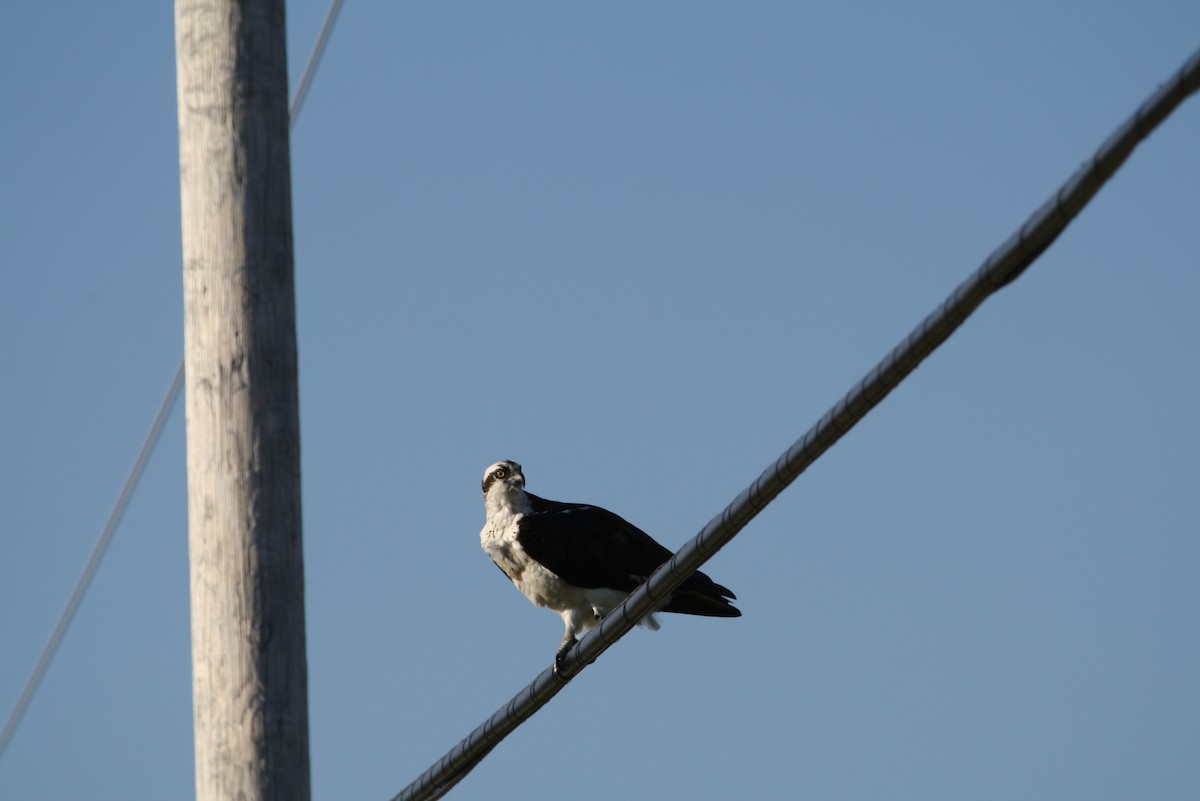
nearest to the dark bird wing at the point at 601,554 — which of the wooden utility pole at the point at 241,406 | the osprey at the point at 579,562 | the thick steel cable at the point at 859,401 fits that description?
the osprey at the point at 579,562

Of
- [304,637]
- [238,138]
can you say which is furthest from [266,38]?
[304,637]

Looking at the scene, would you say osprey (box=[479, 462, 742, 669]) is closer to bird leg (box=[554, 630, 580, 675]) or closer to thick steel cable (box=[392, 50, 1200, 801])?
bird leg (box=[554, 630, 580, 675])

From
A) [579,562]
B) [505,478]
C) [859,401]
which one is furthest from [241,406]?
[505,478]

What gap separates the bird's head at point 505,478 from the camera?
8.97 meters

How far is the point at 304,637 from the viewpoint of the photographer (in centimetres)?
403

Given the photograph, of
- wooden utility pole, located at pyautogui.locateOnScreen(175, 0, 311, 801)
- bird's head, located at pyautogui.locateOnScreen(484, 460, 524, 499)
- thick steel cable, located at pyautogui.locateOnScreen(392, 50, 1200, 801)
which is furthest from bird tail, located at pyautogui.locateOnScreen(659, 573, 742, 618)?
wooden utility pole, located at pyautogui.locateOnScreen(175, 0, 311, 801)

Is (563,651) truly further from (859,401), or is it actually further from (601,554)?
(859,401)

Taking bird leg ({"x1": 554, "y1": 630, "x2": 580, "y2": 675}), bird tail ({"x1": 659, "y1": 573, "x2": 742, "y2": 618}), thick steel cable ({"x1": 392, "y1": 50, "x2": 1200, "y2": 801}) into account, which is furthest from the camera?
bird tail ({"x1": 659, "y1": 573, "x2": 742, "y2": 618})

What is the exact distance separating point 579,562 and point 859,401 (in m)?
4.93

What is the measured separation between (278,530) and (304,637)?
10.4 inches

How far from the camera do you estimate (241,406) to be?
4016 mm

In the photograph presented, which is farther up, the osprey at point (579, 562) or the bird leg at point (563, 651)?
the osprey at point (579, 562)

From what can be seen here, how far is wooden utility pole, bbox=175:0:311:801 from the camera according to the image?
3.89 meters

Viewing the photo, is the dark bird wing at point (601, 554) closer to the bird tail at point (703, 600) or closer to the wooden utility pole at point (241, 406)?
the bird tail at point (703, 600)
